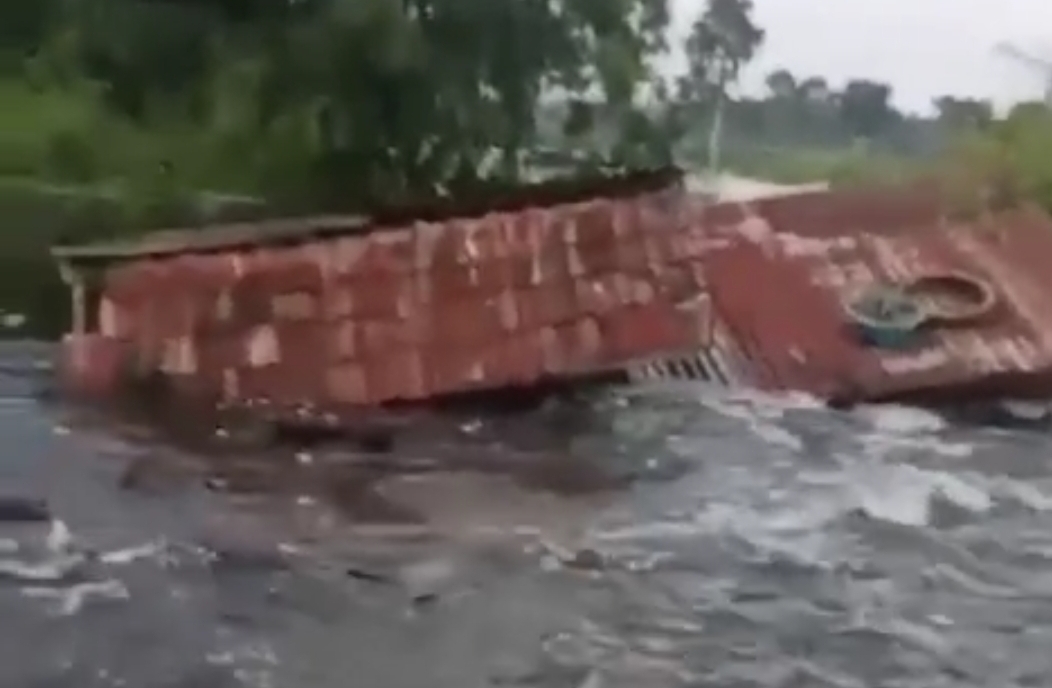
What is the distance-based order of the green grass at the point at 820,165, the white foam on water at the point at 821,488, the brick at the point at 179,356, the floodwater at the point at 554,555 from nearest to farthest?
the floodwater at the point at 554,555 < the white foam on water at the point at 821,488 < the brick at the point at 179,356 < the green grass at the point at 820,165

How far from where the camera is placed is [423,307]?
4.17ft

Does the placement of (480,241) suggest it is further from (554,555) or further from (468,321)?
(554,555)

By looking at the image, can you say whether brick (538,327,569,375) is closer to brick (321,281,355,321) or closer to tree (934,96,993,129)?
brick (321,281,355,321)

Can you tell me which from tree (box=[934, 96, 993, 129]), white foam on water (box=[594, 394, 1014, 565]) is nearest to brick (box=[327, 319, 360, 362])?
white foam on water (box=[594, 394, 1014, 565])

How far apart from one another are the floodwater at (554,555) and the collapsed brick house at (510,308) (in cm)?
4

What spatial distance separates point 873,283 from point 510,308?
30 cm

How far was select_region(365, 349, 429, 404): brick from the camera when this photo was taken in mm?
1232

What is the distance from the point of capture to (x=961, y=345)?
1371 millimetres

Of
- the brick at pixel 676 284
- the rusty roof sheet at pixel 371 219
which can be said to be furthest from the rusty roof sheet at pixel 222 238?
the brick at pixel 676 284

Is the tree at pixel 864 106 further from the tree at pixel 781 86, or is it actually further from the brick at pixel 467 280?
the brick at pixel 467 280

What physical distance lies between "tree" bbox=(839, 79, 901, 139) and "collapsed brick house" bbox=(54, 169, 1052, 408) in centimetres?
13

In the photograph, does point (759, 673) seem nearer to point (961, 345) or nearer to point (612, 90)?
point (961, 345)

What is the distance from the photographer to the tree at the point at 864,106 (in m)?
1.51

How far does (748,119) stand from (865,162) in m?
0.10
